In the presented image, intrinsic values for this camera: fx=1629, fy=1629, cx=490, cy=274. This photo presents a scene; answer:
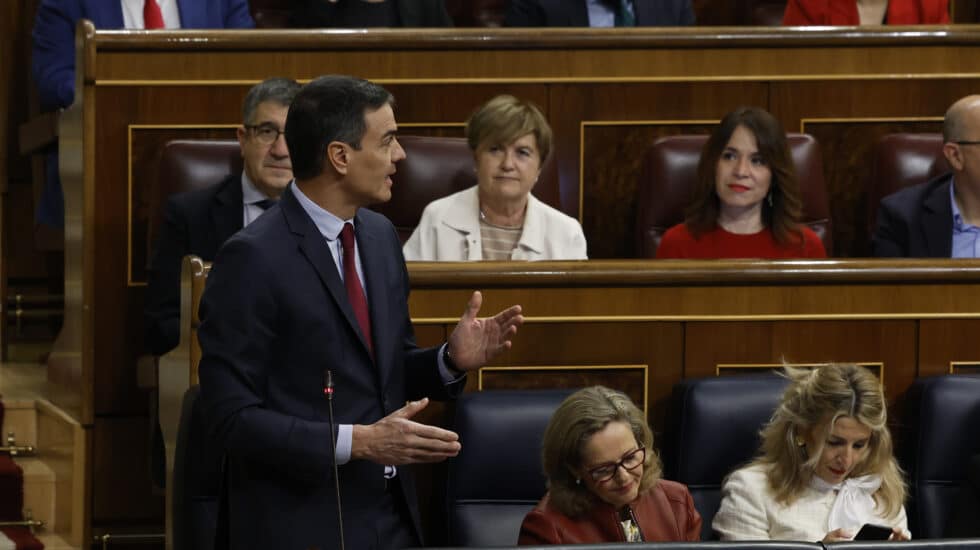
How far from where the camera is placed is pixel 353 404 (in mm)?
979

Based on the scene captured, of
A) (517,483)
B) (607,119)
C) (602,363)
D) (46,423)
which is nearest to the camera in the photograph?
(517,483)

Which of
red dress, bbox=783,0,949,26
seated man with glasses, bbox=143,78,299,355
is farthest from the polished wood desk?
red dress, bbox=783,0,949,26

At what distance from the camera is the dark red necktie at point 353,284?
1.00m

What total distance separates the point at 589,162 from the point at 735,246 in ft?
0.81

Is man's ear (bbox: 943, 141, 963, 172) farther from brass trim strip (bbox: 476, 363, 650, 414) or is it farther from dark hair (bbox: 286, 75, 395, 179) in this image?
dark hair (bbox: 286, 75, 395, 179)

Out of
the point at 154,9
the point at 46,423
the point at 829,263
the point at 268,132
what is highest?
the point at 154,9

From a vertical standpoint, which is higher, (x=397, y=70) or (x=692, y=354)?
(x=397, y=70)

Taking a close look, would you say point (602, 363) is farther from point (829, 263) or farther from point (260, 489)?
point (260, 489)

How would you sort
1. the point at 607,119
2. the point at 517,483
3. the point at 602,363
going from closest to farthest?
the point at 517,483 → the point at 602,363 → the point at 607,119

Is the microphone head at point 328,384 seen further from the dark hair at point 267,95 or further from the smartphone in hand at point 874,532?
the dark hair at point 267,95

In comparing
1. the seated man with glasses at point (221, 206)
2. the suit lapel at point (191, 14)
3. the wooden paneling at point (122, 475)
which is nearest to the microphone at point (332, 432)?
the seated man with glasses at point (221, 206)

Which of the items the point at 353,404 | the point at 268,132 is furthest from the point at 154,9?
the point at 353,404

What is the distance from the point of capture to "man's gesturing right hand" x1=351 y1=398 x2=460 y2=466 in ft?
2.94

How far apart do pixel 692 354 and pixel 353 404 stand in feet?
1.44
